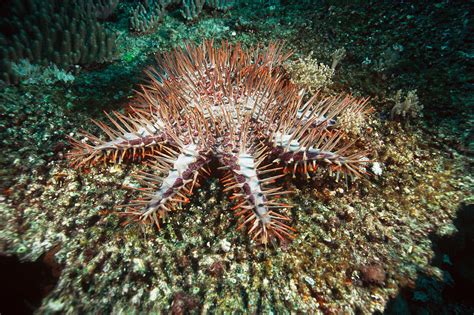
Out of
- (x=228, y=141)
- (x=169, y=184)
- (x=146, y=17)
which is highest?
(x=146, y=17)

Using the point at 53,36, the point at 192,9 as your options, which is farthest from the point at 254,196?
the point at 192,9

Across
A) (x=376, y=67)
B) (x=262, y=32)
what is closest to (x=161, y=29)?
(x=262, y=32)

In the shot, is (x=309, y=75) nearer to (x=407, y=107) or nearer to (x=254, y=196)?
(x=407, y=107)

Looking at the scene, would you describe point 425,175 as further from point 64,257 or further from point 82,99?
point 82,99

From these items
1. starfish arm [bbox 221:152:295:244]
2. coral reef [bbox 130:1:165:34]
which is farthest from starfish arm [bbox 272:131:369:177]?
coral reef [bbox 130:1:165:34]

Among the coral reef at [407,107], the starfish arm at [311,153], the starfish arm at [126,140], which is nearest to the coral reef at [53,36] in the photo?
the starfish arm at [126,140]

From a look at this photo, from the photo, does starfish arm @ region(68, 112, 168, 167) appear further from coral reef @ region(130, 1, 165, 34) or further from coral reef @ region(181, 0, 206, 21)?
coral reef @ region(181, 0, 206, 21)

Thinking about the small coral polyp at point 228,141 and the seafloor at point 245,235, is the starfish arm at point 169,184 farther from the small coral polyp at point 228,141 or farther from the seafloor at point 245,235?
the seafloor at point 245,235
